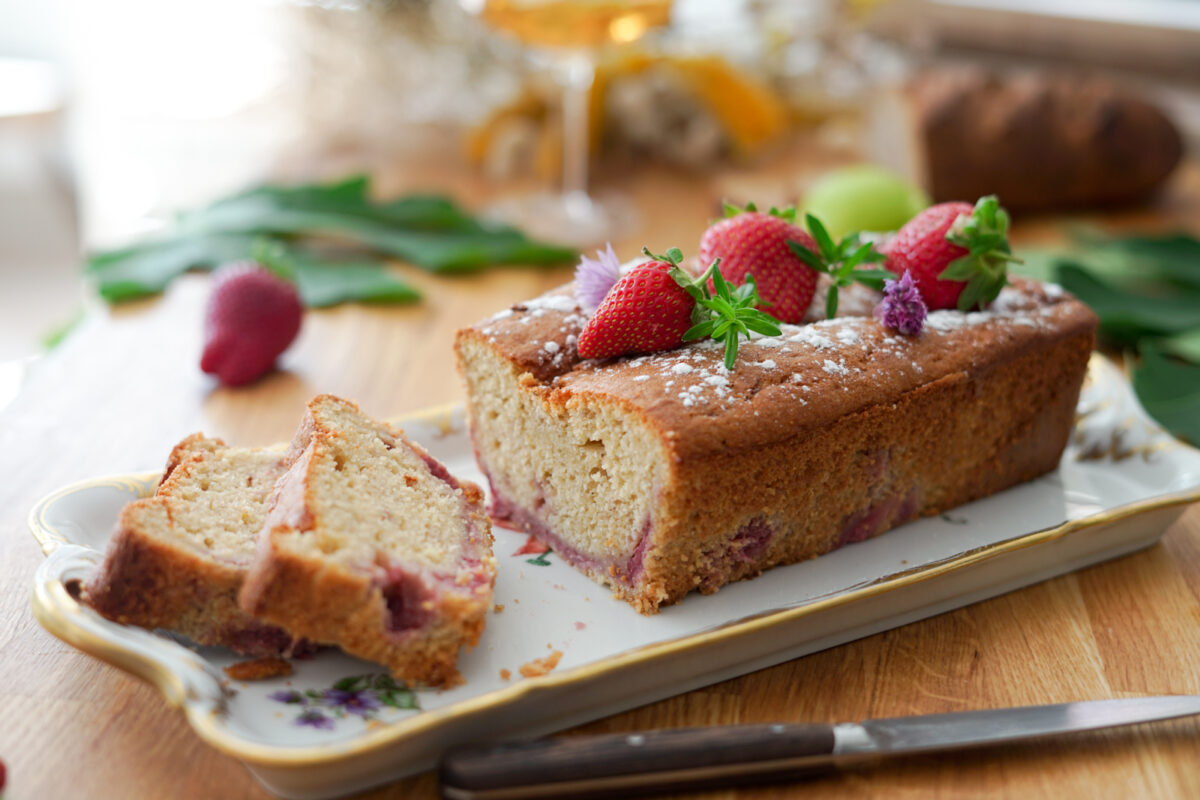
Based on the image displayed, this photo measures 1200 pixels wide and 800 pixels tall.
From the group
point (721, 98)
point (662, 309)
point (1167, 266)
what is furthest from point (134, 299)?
point (1167, 266)

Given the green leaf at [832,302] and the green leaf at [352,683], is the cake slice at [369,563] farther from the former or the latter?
the green leaf at [832,302]

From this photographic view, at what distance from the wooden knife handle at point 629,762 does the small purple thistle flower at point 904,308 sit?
1.01 metres

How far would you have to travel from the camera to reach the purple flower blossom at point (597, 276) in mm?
Answer: 2449

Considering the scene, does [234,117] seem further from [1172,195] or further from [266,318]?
[1172,195]

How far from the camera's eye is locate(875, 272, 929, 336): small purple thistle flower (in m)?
2.45

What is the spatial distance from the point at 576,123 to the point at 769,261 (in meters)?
2.44

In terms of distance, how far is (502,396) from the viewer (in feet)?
7.97

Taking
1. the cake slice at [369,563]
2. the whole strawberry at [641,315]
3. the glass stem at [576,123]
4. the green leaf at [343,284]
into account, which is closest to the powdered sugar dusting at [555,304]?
the whole strawberry at [641,315]

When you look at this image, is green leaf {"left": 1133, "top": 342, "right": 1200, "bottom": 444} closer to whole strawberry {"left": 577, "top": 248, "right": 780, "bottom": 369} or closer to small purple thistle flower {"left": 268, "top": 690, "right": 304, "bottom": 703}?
whole strawberry {"left": 577, "top": 248, "right": 780, "bottom": 369}

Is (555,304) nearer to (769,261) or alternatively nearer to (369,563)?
(769,261)

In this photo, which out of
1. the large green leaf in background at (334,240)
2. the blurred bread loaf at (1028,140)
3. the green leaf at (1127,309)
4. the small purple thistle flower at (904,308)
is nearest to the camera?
the small purple thistle flower at (904,308)

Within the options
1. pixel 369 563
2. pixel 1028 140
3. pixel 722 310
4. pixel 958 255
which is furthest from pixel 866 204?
pixel 369 563

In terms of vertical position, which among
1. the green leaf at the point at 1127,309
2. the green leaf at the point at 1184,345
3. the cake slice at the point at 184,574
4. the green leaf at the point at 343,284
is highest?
the cake slice at the point at 184,574

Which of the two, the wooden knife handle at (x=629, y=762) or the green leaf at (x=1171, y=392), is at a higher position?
the wooden knife handle at (x=629, y=762)
